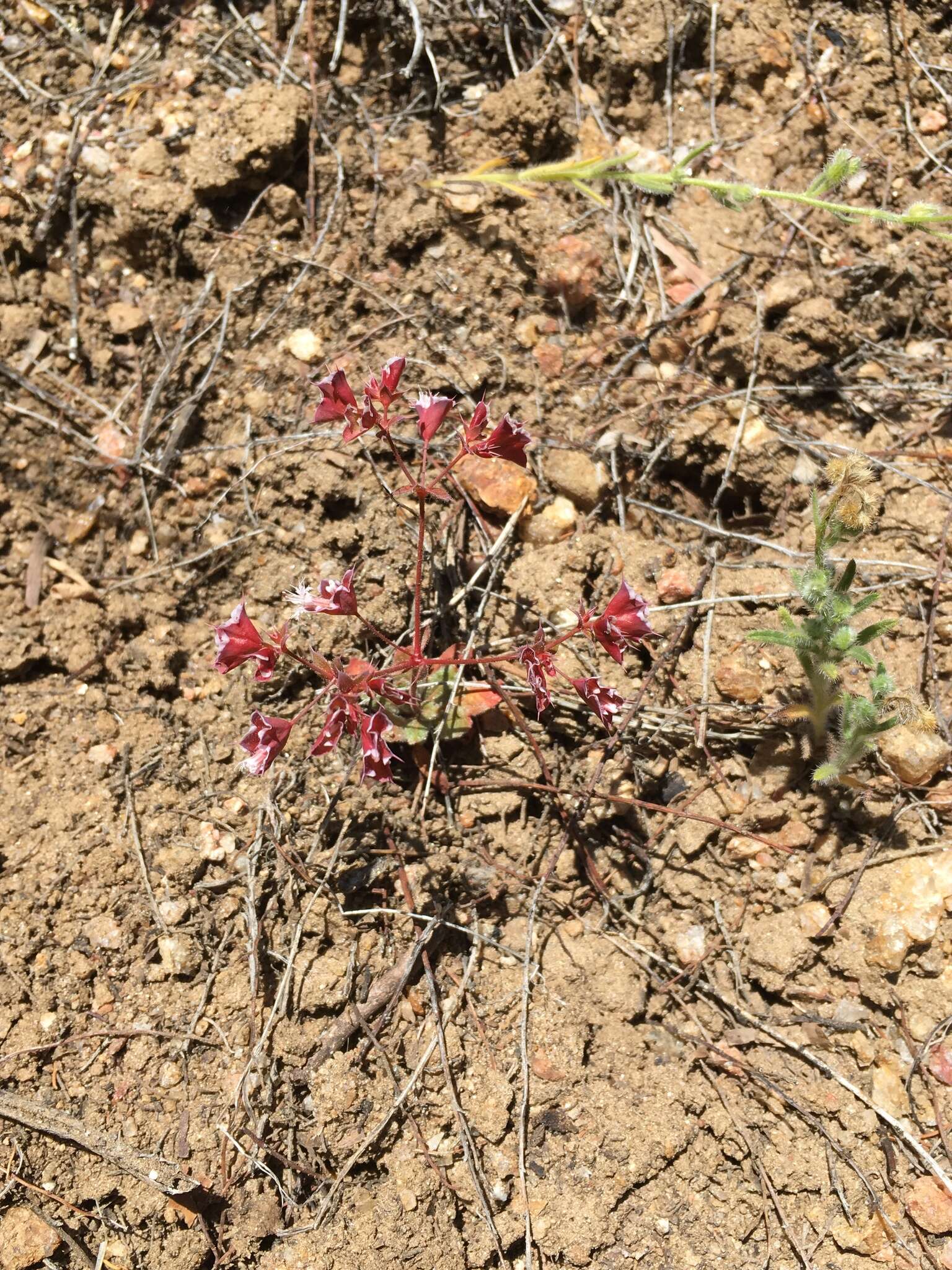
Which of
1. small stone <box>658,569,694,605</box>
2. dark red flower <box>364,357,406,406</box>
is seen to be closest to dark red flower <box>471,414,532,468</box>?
dark red flower <box>364,357,406,406</box>

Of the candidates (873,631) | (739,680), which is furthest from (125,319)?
(873,631)

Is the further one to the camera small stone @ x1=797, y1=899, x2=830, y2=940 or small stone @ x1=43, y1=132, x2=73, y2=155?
small stone @ x1=43, y1=132, x2=73, y2=155

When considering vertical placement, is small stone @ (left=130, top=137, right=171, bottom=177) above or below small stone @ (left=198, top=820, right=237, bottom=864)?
above

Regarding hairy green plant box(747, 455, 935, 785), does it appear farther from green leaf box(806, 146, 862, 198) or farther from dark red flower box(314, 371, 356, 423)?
dark red flower box(314, 371, 356, 423)

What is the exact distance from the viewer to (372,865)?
2.78 metres

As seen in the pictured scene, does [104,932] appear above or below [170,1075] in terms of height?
above

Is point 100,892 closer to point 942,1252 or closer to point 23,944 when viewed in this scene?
point 23,944

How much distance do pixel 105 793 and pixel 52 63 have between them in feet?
9.07

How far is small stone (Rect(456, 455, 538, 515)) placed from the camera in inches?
123

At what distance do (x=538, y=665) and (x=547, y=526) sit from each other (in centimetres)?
76

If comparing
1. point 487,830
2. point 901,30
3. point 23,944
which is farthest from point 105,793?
point 901,30

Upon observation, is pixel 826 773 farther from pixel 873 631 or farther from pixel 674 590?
pixel 674 590

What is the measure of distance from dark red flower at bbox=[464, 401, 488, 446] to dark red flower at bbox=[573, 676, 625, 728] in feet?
2.37

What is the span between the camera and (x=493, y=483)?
314 centimetres
